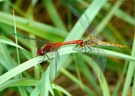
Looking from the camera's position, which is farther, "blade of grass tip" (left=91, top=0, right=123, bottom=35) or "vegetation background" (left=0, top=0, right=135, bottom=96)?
"blade of grass tip" (left=91, top=0, right=123, bottom=35)

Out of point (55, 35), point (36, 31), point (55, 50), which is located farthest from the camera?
point (55, 35)

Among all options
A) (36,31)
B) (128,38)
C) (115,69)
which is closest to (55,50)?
(36,31)

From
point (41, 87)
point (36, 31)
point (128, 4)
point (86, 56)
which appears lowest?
point (41, 87)

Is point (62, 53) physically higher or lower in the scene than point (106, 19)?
lower

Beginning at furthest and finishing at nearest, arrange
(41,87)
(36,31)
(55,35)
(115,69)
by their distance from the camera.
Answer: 1. (115,69)
2. (55,35)
3. (36,31)
4. (41,87)

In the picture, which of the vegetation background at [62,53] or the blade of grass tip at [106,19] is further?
the blade of grass tip at [106,19]

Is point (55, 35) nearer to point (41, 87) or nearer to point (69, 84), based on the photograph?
point (69, 84)

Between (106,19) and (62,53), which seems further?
(106,19)

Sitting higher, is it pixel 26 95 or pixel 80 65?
pixel 80 65
